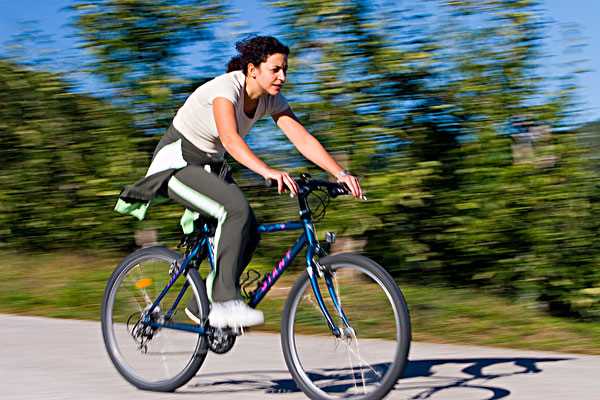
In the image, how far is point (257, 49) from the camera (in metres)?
5.22

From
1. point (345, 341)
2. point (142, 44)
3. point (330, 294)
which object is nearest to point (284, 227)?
point (330, 294)

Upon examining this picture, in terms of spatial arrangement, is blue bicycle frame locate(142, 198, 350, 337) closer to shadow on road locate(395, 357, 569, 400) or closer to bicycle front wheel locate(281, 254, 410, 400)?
bicycle front wheel locate(281, 254, 410, 400)

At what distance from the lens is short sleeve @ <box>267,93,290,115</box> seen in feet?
17.9

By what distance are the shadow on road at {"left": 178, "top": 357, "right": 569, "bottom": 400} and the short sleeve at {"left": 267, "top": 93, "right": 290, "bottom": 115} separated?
1.33m

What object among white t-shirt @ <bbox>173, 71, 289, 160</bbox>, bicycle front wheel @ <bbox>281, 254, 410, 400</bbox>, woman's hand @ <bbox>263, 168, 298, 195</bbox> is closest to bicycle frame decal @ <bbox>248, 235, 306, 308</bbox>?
bicycle front wheel @ <bbox>281, 254, 410, 400</bbox>

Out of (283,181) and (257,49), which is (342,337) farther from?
(257,49)

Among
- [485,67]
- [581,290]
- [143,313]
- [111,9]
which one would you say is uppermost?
[111,9]

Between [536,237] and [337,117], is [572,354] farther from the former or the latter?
[337,117]

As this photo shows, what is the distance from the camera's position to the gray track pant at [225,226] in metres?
5.15

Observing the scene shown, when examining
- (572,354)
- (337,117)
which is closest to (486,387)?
(572,354)

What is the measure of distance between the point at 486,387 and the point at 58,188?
5.80m

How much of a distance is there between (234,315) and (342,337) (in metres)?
0.54

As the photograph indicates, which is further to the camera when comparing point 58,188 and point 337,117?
point 58,188

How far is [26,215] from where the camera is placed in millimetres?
10562
